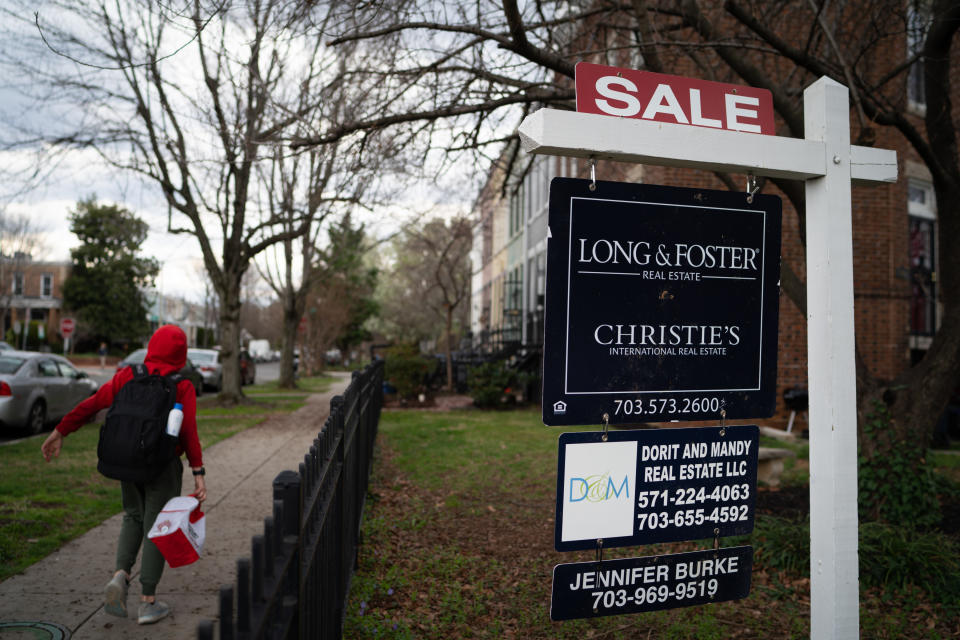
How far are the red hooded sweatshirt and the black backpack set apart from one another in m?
0.13

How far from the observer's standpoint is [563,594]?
8.79 ft

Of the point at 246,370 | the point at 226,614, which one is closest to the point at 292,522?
the point at 226,614

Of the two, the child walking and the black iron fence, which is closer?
the black iron fence

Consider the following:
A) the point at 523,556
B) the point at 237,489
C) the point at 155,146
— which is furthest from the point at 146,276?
the point at 523,556

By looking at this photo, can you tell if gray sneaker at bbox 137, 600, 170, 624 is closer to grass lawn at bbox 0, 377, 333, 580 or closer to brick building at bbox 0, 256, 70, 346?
grass lawn at bbox 0, 377, 333, 580

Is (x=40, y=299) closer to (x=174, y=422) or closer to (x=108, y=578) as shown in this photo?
(x=108, y=578)

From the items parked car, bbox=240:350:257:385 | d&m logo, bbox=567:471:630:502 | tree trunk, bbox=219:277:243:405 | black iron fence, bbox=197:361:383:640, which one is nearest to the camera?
black iron fence, bbox=197:361:383:640

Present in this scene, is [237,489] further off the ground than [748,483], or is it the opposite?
[748,483]

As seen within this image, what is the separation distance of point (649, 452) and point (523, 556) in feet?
10.1

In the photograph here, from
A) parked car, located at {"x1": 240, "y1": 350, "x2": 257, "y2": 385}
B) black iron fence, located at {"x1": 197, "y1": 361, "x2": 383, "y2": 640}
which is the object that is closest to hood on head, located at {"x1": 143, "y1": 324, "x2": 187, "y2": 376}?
black iron fence, located at {"x1": 197, "y1": 361, "x2": 383, "y2": 640}

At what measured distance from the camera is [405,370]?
1708 centimetres

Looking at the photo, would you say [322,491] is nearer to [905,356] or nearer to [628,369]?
[628,369]

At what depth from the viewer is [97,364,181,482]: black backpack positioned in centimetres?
399

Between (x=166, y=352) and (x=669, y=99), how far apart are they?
3.10m
